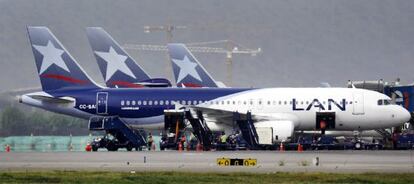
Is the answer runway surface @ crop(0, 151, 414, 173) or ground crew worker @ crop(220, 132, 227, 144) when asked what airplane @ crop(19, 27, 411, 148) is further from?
runway surface @ crop(0, 151, 414, 173)

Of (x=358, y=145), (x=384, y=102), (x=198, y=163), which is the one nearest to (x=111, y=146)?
(x=358, y=145)

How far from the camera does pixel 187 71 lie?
106 m

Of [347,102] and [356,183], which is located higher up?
[347,102]

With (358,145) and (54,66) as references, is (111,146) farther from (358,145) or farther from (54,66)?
(358,145)

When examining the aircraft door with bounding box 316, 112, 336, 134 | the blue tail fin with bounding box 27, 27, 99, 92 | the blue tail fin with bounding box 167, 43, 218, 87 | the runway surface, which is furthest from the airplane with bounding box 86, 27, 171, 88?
the runway surface

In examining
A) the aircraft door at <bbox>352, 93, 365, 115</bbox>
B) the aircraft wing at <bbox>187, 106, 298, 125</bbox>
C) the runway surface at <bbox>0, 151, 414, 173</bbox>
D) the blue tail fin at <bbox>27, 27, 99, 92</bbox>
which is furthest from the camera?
the blue tail fin at <bbox>27, 27, 99, 92</bbox>

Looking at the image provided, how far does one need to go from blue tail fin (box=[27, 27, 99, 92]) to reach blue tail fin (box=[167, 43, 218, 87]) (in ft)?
63.2

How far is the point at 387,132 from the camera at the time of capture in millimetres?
86312

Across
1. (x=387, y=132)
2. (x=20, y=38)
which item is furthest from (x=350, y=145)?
(x=20, y=38)

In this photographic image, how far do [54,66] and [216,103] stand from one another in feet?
42.4

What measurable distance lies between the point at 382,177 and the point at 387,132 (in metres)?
42.9

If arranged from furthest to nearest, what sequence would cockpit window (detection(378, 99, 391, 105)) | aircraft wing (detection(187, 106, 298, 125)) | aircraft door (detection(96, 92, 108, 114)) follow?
aircraft door (detection(96, 92, 108, 114))
cockpit window (detection(378, 99, 391, 105))
aircraft wing (detection(187, 106, 298, 125))

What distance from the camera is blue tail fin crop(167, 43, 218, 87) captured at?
10544 cm

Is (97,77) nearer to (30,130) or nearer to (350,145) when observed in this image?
(30,130)
